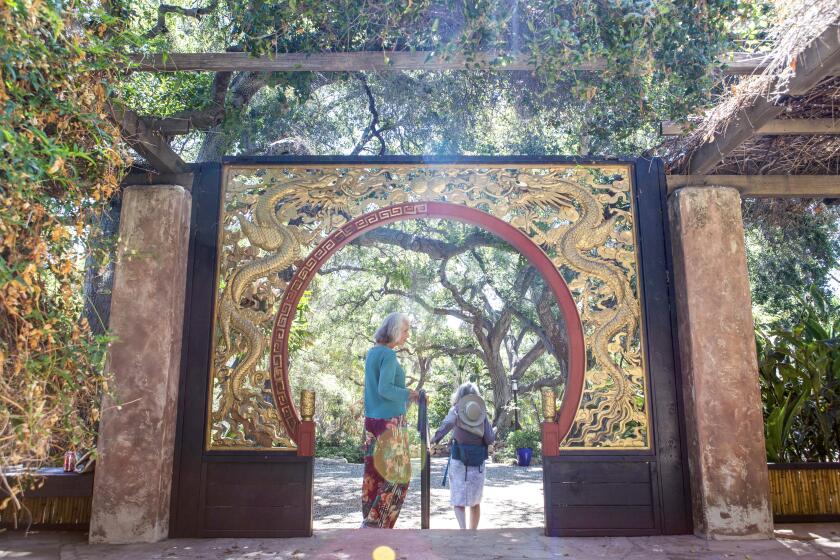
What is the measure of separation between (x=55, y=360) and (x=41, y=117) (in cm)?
92

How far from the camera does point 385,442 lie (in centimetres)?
446

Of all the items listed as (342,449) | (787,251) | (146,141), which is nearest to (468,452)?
(146,141)

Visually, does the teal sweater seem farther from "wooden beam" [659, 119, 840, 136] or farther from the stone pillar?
"wooden beam" [659, 119, 840, 136]

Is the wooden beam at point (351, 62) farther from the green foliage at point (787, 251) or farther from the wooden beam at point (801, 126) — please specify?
the green foliage at point (787, 251)

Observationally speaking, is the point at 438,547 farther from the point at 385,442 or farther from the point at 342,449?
the point at 342,449

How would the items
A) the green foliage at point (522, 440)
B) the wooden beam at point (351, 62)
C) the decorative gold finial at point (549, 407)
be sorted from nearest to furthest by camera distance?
the wooden beam at point (351, 62)
the decorative gold finial at point (549, 407)
the green foliage at point (522, 440)

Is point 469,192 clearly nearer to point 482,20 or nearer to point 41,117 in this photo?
point 482,20

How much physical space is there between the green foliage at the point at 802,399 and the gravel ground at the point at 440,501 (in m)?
2.20

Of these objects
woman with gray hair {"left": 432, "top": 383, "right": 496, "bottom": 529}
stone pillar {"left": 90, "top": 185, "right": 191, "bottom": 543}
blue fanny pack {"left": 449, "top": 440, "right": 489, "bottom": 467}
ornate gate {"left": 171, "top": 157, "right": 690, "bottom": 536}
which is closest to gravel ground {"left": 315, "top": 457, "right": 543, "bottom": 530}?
woman with gray hair {"left": 432, "top": 383, "right": 496, "bottom": 529}

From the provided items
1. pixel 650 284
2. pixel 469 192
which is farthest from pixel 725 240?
pixel 469 192

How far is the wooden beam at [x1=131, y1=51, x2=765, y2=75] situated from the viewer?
377 centimetres

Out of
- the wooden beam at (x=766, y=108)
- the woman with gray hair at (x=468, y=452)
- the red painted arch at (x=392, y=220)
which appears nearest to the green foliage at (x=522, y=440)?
the woman with gray hair at (x=468, y=452)

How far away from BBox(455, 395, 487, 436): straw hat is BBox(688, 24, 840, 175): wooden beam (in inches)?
90.2

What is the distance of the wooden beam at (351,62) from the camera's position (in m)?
3.77
